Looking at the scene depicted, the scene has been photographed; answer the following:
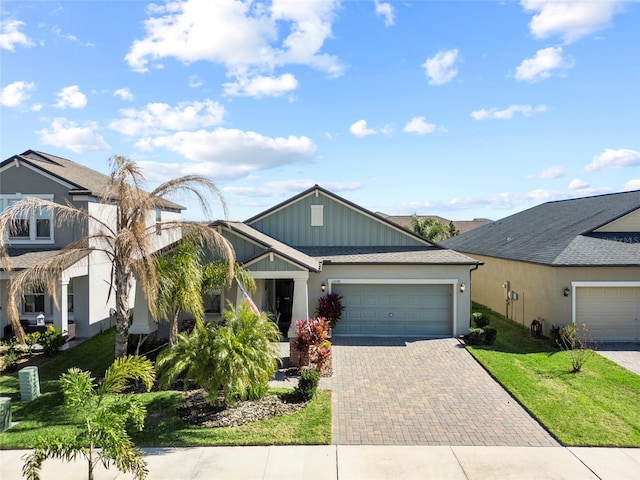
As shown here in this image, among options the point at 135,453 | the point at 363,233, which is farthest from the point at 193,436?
the point at 363,233

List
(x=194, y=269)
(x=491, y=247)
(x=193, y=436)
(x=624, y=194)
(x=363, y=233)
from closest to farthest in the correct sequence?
(x=193, y=436) → (x=194, y=269) → (x=363, y=233) → (x=624, y=194) → (x=491, y=247)

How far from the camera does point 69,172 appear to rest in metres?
18.8

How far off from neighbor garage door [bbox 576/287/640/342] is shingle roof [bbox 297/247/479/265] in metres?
4.34

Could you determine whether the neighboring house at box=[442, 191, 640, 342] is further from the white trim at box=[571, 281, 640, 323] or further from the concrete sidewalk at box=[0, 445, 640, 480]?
the concrete sidewalk at box=[0, 445, 640, 480]

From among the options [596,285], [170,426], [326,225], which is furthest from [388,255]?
[170,426]

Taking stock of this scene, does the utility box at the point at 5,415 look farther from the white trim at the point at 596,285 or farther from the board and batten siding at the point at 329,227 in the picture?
the white trim at the point at 596,285

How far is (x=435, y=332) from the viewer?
1764 cm

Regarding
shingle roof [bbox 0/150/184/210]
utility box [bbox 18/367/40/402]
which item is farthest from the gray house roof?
utility box [bbox 18/367/40/402]

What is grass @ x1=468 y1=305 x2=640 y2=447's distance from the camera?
9.15m

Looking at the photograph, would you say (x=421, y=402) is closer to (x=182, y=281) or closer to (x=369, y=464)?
(x=369, y=464)

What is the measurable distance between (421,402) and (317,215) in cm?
1045

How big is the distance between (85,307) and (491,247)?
19.9 metres

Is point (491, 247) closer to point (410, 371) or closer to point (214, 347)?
point (410, 371)

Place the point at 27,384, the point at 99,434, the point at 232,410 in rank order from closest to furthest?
the point at 99,434 < the point at 232,410 < the point at 27,384
